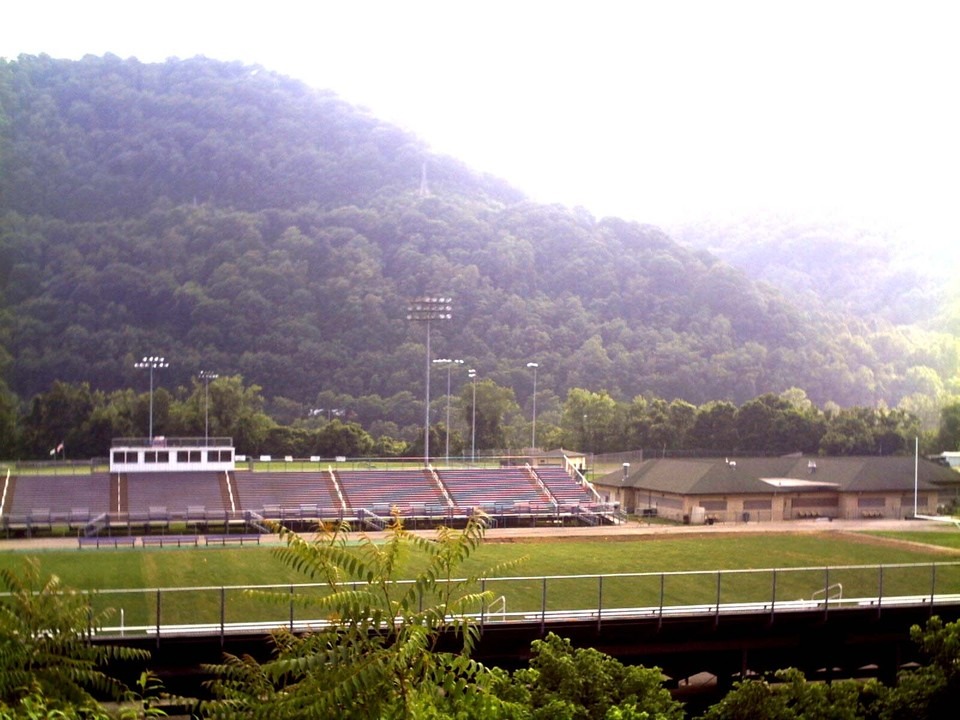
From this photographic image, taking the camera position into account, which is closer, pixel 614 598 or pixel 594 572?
pixel 614 598

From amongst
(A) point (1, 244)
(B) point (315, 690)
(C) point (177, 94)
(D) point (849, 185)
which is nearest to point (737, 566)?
(B) point (315, 690)

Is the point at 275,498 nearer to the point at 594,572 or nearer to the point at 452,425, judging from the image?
the point at 594,572

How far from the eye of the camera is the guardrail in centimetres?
830

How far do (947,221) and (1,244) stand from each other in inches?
1614

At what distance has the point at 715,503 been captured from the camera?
1834 centimetres

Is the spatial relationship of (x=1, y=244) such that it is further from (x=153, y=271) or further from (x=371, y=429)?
(x=371, y=429)

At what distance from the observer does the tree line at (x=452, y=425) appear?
22.5m

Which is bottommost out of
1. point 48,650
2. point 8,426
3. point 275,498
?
point 275,498

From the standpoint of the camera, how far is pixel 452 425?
26.1m

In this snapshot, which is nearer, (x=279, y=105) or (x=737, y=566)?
(x=737, y=566)

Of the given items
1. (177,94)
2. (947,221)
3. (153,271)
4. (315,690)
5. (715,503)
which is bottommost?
(715,503)

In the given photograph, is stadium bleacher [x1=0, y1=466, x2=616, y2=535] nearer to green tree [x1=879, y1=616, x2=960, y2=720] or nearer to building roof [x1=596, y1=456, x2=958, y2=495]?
building roof [x1=596, y1=456, x2=958, y2=495]

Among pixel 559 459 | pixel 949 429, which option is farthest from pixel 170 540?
pixel 949 429

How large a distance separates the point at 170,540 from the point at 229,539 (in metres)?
0.91
